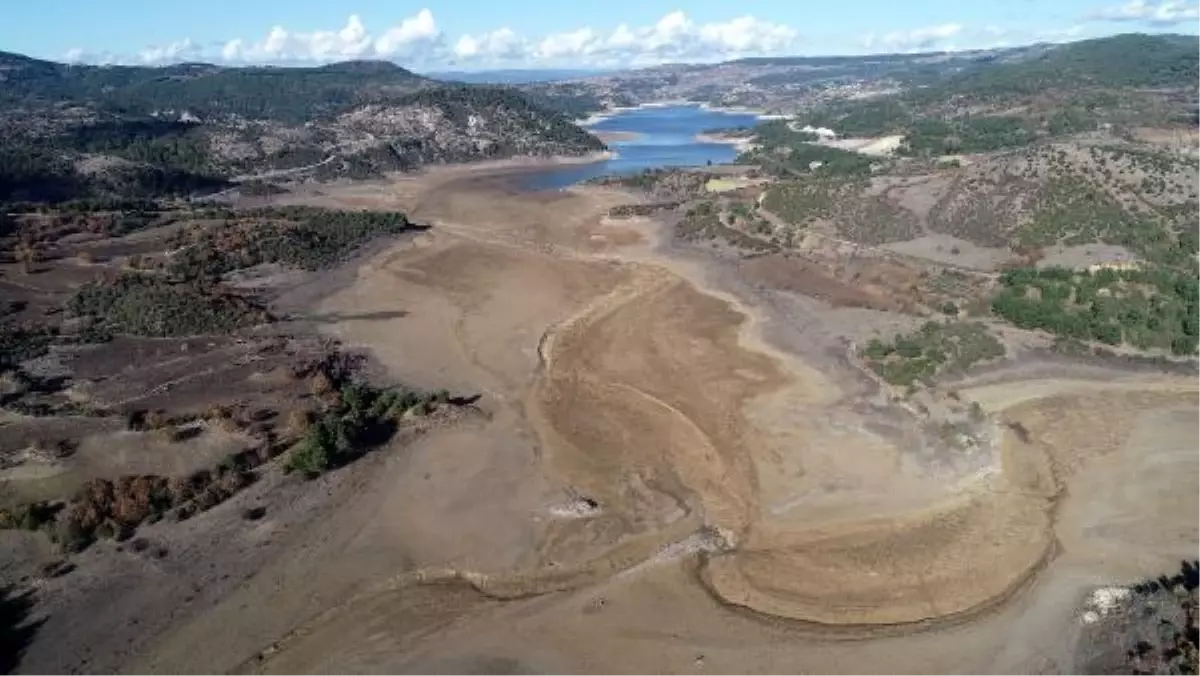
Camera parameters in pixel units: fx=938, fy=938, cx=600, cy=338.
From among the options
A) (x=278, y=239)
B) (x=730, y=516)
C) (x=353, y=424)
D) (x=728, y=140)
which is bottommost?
(x=728, y=140)

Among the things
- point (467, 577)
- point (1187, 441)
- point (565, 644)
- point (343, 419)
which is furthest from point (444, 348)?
point (1187, 441)

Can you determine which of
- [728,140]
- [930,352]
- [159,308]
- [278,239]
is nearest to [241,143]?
[278,239]

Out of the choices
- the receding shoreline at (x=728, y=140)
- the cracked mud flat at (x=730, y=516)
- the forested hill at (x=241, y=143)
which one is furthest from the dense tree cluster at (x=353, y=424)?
the receding shoreline at (x=728, y=140)

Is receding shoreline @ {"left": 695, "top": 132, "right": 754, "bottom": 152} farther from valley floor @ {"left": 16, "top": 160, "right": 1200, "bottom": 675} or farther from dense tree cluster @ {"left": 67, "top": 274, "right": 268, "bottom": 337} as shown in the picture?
dense tree cluster @ {"left": 67, "top": 274, "right": 268, "bottom": 337}

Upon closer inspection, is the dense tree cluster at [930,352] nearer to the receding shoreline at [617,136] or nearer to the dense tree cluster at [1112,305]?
the dense tree cluster at [1112,305]

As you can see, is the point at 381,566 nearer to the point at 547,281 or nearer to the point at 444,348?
the point at 444,348

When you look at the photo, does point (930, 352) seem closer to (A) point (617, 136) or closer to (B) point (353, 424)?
(B) point (353, 424)

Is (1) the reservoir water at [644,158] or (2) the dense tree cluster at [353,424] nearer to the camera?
(2) the dense tree cluster at [353,424]
